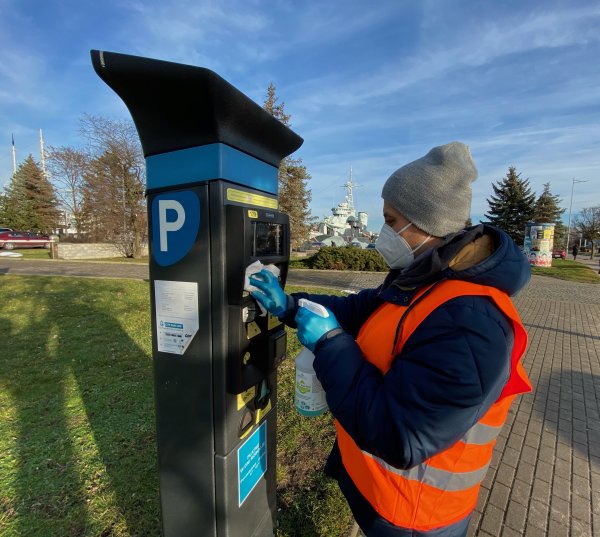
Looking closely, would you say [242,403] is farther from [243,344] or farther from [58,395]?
[58,395]

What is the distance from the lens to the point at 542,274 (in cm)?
1659

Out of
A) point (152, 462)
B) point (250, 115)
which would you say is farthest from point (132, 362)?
point (250, 115)

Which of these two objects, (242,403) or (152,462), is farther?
(152,462)

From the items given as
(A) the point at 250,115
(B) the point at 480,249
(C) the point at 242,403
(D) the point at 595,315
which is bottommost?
(D) the point at 595,315

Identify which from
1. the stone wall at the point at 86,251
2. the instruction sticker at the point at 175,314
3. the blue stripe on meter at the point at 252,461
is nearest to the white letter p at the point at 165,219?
the instruction sticker at the point at 175,314

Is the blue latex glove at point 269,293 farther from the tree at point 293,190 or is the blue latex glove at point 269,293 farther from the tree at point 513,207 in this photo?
the tree at point 513,207

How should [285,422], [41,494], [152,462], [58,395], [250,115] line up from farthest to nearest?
[58,395], [285,422], [152,462], [41,494], [250,115]

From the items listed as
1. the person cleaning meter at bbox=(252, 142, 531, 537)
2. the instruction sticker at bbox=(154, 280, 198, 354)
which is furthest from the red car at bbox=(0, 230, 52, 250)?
the person cleaning meter at bbox=(252, 142, 531, 537)

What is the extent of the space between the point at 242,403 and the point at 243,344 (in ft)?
1.02

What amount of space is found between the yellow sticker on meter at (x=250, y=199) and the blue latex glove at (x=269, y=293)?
325mm

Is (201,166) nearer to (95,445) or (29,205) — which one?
(95,445)

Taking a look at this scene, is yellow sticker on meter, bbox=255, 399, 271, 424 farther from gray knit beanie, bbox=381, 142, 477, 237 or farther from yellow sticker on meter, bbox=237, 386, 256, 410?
gray knit beanie, bbox=381, 142, 477, 237

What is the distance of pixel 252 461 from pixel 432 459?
1.00m

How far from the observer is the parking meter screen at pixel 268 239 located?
1615 mm
